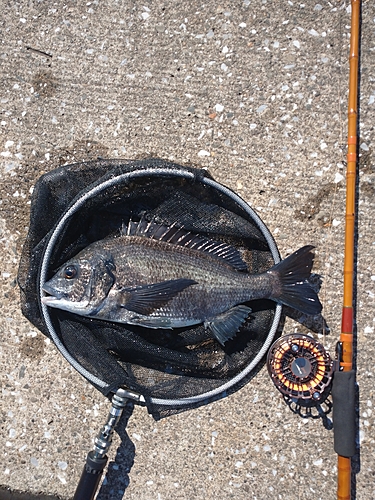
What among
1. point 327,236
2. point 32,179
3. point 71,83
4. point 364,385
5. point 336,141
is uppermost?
point 336,141

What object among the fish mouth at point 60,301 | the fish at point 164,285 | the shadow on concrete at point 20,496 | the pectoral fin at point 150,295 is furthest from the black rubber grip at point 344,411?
the shadow on concrete at point 20,496

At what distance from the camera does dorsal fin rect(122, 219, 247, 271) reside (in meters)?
2.59

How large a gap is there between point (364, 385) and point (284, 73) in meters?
1.96

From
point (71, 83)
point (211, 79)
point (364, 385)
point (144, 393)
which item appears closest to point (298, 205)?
point (211, 79)

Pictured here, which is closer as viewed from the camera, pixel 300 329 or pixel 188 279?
pixel 188 279

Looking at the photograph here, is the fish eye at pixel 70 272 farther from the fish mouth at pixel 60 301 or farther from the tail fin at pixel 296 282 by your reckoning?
the tail fin at pixel 296 282

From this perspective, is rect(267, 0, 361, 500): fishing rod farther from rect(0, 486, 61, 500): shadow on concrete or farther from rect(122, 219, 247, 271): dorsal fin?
rect(0, 486, 61, 500): shadow on concrete

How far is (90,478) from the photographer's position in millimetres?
2494

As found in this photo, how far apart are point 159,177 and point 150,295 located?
652 millimetres

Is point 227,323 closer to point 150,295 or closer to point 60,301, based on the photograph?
point 150,295

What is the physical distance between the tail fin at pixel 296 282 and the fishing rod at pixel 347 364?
0.65ft

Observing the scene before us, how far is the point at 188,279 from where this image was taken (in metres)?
2.50

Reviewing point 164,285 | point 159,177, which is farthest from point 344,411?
point 159,177

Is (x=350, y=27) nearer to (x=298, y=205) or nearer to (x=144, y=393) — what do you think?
(x=298, y=205)
